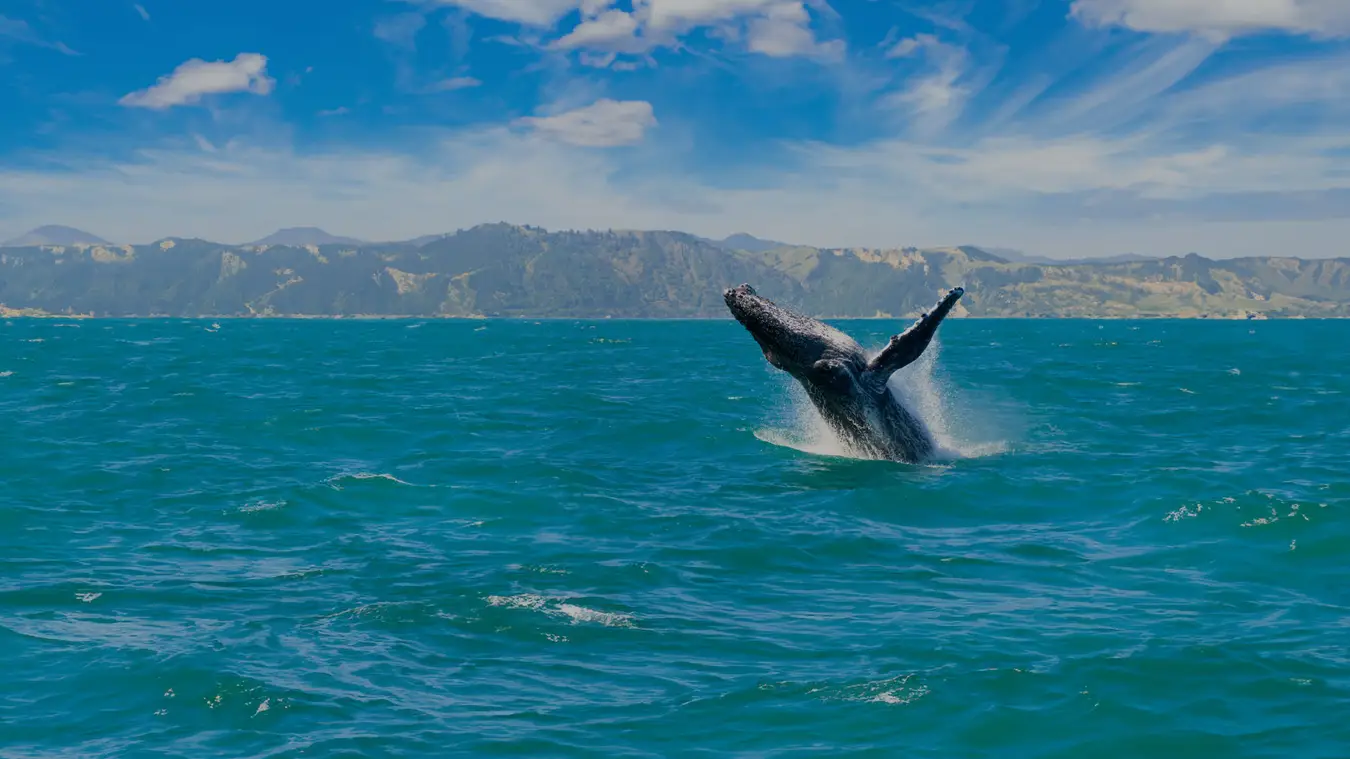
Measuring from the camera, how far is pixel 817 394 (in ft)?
79.5

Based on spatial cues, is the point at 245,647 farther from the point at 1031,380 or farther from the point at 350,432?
the point at 1031,380

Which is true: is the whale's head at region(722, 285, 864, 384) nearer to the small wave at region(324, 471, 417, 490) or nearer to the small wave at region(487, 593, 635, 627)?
the small wave at region(324, 471, 417, 490)

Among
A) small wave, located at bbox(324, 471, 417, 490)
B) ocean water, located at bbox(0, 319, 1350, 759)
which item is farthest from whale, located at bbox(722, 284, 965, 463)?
small wave, located at bbox(324, 471, 417, 490)

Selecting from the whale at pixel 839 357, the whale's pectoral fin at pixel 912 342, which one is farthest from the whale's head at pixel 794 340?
the whale's pectoral fin at pixel 912 342

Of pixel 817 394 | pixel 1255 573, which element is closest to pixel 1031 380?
pixel 817 394

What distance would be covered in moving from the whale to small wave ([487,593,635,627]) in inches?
368

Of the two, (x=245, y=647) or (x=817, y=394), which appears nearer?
(x=245, y=647)

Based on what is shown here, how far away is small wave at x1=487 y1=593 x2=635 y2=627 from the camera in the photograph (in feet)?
45.7

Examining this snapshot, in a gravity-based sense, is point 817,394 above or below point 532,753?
above

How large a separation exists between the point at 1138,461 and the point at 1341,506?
253 inches

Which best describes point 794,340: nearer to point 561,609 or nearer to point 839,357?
point 839,357

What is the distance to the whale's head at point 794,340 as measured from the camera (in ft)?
75.4

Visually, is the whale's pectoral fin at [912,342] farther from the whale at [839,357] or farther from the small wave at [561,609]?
the small wave at [561,609]

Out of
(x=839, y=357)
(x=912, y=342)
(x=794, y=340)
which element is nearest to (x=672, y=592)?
(x=794, y=340)
